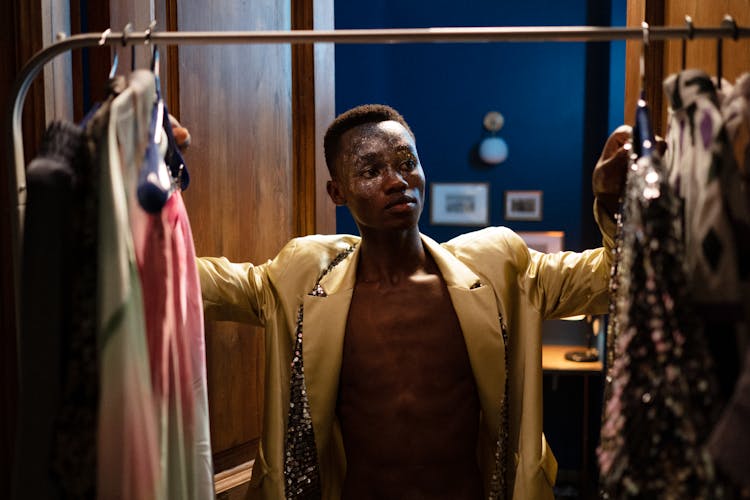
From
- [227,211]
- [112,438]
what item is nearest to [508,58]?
[227,211]

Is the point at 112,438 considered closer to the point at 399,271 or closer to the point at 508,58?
the point at 399,271

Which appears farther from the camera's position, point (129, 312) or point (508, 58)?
point (508, 58)

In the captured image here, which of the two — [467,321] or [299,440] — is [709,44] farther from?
[299,440]

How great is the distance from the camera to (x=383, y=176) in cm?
171

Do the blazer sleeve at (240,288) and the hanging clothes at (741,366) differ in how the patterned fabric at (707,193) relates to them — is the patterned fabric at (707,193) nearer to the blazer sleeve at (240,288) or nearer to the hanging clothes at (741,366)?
the hanging clothes at (741,366)

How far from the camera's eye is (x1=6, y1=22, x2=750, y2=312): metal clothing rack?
1110 millimetres

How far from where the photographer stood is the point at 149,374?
3.48 feet

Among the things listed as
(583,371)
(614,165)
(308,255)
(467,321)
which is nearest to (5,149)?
(308,255)

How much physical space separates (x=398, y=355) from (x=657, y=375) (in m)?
0.89

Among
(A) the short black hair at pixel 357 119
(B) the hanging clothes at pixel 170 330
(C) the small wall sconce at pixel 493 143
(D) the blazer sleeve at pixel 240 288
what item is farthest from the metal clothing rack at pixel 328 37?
(C) the small wall sconce at pixel 493 143

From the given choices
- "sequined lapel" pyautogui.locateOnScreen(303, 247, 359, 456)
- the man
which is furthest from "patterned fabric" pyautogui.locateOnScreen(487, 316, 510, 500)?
"sequined lapel" pyautogui.locateOnScreen(303, 247, 359, 456)

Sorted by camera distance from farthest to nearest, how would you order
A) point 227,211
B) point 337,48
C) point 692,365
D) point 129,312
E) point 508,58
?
point 508,58 → point 337,48 → point 227,211 → point 129,312 → point 692,365

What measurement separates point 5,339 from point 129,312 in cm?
66

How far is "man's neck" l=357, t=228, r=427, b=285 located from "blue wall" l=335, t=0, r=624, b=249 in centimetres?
264
